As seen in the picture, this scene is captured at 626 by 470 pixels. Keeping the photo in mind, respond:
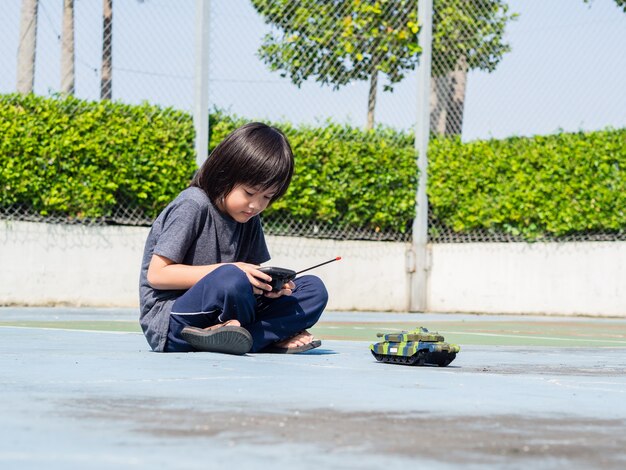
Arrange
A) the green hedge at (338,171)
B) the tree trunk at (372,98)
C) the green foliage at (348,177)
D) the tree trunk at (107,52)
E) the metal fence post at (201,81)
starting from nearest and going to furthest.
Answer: the green hedge at (338,171) → the tree trunk at (107,52) → the metal fence post at (201,81) → the green foliage at (348,177) → the tree trunk at (372,98)

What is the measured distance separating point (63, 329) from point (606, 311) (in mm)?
6281

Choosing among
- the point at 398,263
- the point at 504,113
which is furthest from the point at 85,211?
the point at 504,113

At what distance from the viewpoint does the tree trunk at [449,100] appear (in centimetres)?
1191

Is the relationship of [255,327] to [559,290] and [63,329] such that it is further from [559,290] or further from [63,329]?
[559,290]

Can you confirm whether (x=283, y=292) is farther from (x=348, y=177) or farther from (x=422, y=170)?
(x=422, y=170)

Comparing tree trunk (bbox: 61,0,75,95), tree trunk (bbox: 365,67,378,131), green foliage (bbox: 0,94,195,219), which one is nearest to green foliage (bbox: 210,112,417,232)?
tree trunk (bbox: 365,67,378,131)

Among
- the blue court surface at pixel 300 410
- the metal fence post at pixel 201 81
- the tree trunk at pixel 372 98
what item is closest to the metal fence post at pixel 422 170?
the tree trunk at pixel 372 98

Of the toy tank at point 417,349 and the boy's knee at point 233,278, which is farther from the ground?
the boy's knee at point 233,278

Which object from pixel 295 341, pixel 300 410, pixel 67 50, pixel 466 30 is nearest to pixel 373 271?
pixel 466 30

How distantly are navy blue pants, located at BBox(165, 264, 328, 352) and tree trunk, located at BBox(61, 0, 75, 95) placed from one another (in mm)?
5636

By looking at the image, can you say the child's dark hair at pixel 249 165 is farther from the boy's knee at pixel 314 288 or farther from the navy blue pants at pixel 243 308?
the boy's knee at pixel 314 288

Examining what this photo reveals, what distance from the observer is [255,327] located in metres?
4.73

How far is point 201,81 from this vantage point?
10594mm

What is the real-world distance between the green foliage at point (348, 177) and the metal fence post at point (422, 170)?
11 centimetres
